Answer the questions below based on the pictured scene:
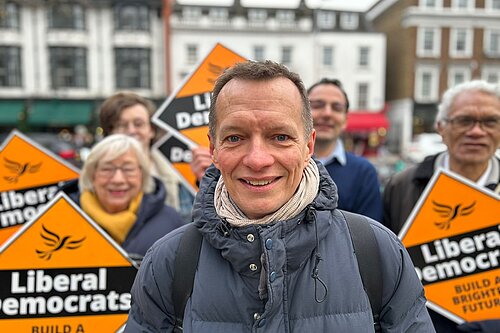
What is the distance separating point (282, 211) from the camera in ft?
4.56

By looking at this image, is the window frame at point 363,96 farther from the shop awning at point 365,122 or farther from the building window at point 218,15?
the building window at point 218,15

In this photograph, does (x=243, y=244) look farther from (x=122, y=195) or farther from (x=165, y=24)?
(x=165, y=24)

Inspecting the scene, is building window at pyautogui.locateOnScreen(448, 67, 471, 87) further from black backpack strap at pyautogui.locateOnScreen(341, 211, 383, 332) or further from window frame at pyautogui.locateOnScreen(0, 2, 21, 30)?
black backpack strap at pyautogui.locateOnScreen(341, 211, 383, 332)

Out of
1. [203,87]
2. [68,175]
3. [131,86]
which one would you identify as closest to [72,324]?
[68,175]

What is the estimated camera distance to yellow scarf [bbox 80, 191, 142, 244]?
2549 mm

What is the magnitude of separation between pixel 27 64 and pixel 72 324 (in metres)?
26.9

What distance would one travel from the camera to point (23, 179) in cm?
316

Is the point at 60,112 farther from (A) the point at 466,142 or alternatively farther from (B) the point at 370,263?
(B) the point at 370,263

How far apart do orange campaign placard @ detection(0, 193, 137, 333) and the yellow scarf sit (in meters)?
0.39

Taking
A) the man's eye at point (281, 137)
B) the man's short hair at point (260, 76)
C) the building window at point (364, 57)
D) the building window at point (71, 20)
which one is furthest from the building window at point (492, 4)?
the man's eye at point (281, 137)

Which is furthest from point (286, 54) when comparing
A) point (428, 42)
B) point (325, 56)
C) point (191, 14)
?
point (428, 42)

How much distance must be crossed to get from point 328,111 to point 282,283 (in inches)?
81.0

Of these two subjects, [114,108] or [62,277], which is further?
[114,108]

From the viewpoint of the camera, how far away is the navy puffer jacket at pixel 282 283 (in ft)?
4.41
